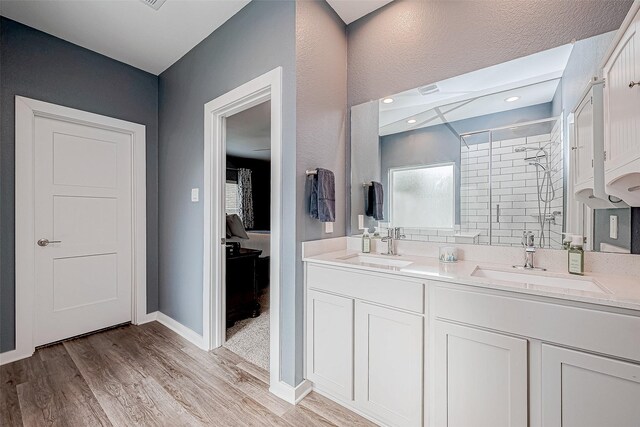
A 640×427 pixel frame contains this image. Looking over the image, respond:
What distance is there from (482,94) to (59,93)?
3381 mm

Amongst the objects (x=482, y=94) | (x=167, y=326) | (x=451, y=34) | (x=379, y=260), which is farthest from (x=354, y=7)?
(x=167, y=326)

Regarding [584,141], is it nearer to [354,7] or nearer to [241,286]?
[354,7]

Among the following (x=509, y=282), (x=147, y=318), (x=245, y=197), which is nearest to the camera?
(x=509, y=282)

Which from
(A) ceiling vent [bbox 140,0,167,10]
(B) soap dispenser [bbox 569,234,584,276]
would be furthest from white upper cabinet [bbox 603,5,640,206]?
(A) ceiling vent [bbox 140,0,167,10]

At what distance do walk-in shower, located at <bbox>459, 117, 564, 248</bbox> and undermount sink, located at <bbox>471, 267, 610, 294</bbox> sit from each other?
22cm

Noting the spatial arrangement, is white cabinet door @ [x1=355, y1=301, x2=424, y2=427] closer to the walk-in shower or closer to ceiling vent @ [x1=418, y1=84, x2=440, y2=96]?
the walk-in shower

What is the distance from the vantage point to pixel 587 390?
974 mm

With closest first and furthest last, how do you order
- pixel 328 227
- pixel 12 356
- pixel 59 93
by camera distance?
Result: pixel 328 227, pixel 12 356, pixel 59 93

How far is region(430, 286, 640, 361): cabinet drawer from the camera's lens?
922 mm

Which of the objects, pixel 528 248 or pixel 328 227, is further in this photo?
pixel 328 227

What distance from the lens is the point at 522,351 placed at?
1.07 metres

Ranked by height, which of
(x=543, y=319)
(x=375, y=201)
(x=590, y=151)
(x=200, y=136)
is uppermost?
(x=200, y=136)

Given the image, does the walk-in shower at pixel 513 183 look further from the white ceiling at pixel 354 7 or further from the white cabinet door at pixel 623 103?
the white ceiling at pixel 354 7

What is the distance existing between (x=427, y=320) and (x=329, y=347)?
25.8 inches
